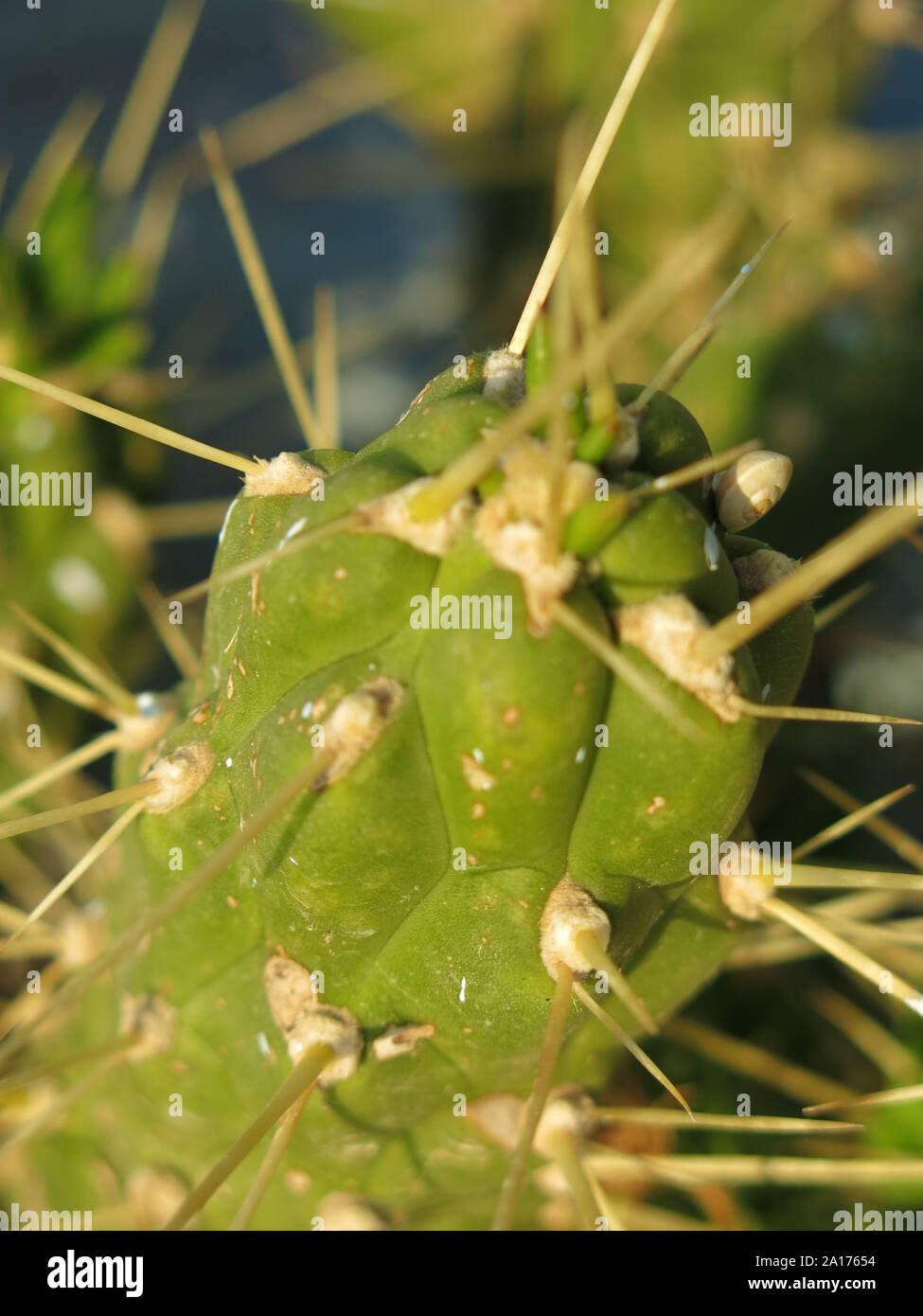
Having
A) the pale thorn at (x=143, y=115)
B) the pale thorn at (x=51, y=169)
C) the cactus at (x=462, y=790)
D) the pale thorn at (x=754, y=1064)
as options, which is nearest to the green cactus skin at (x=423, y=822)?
the cactus at (x=462, y=790)

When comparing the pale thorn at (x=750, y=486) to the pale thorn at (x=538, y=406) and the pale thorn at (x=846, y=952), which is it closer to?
the pale thorn at (x=538, y=406)

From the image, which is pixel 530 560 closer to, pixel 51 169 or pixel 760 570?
pixel 760 570

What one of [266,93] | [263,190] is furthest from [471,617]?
[266,93]

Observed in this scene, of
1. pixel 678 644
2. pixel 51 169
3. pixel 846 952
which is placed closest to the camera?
pixel 678 644

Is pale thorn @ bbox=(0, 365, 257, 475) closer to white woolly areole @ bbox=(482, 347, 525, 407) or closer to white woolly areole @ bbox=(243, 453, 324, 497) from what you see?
white woolly areole @ bbox=(243, 453, 324, 497)

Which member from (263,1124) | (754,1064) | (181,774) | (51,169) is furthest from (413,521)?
A: (51,169)
